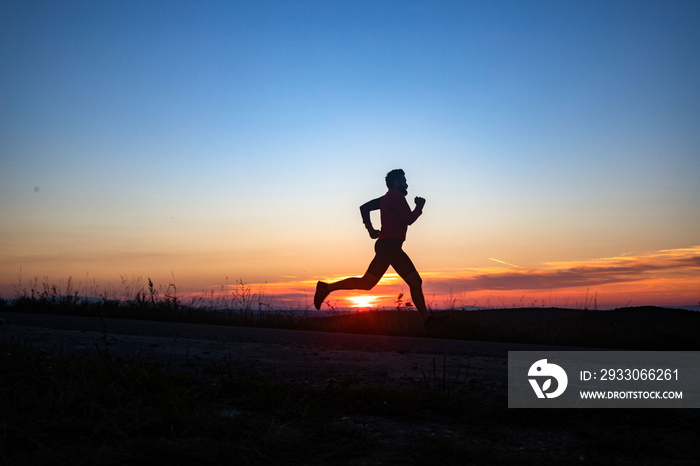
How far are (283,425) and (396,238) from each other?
16.2 ft

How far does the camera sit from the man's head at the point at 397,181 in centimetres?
834

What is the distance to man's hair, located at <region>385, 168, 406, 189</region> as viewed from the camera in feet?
27.5

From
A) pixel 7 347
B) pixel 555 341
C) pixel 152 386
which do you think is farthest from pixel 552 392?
pixel 555 341

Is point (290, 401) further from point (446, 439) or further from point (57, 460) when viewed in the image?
point (57, 460)

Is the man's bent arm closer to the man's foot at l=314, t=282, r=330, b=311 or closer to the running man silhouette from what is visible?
the running man silhouette

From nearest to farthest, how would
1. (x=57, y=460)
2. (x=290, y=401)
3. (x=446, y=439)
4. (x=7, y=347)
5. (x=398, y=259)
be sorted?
(x=57, y=460) → (x=446, y=439) → (x=290, y=401) → (x=7, y=347) → (x=398, y=259)

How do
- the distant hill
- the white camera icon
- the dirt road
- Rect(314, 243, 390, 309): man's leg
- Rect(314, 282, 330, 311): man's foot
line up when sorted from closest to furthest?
the white camera icon
the dirt road
Rect(314, 243, 390, 309): man's leg
Rect(314, 282, 330, 311): man's foot
the distant hill

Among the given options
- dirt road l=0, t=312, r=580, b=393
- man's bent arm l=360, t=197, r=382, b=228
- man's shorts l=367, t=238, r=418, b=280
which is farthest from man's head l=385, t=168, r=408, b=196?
dirt road l=0, t=312, r=580, b=393

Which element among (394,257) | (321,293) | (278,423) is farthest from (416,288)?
(278,423)

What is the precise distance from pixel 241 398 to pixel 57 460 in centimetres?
153

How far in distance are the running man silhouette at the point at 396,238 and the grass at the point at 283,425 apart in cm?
368

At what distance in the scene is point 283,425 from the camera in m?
3.46

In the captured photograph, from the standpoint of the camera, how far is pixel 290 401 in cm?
396

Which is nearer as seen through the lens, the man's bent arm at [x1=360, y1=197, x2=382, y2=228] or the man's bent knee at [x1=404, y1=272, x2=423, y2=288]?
the man's bent knee at [x1=404, y1=272, x2=423, y2=288]
